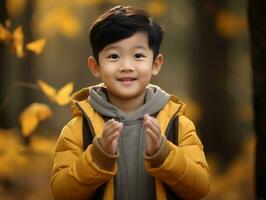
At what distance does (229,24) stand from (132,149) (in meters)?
6.20

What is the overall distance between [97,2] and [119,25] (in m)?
6.87

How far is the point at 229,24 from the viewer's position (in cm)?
902

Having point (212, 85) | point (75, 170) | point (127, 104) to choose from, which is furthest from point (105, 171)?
point (212, 85)

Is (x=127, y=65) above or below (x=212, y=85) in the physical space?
above

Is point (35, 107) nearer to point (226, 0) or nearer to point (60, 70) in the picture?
point (226, 0)

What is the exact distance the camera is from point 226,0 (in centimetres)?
854

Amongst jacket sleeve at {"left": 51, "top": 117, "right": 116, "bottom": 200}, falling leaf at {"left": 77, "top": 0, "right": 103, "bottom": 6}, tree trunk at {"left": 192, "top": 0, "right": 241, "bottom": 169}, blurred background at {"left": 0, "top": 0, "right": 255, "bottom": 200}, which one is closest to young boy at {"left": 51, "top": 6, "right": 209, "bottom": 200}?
jacket sleeve at {"left": 51, "top": 117, "right": 116, "bottom": 200}

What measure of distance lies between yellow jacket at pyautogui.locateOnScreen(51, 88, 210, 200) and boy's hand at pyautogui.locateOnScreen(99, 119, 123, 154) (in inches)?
3.4

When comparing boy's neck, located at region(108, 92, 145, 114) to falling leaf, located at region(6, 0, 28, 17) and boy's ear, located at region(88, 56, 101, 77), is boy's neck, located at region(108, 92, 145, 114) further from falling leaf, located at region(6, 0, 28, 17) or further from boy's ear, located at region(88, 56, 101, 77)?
falling leaf, located at region(6, 0, 28, 17)

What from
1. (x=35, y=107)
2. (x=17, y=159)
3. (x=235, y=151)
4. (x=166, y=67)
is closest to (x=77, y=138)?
(x=35, y=107)

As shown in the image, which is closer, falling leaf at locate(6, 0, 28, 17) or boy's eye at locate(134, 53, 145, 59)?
boy's eye at locate(134, 53, 145, 59)

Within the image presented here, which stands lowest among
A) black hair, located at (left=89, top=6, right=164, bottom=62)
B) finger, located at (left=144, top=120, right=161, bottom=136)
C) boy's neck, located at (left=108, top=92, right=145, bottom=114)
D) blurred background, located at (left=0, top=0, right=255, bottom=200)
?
blurred background, located at (left=0, top=0, right=255, bottom=200)

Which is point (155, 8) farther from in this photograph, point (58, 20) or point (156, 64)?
point (156, 64)

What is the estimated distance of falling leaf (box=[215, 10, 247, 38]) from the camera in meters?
8.52
